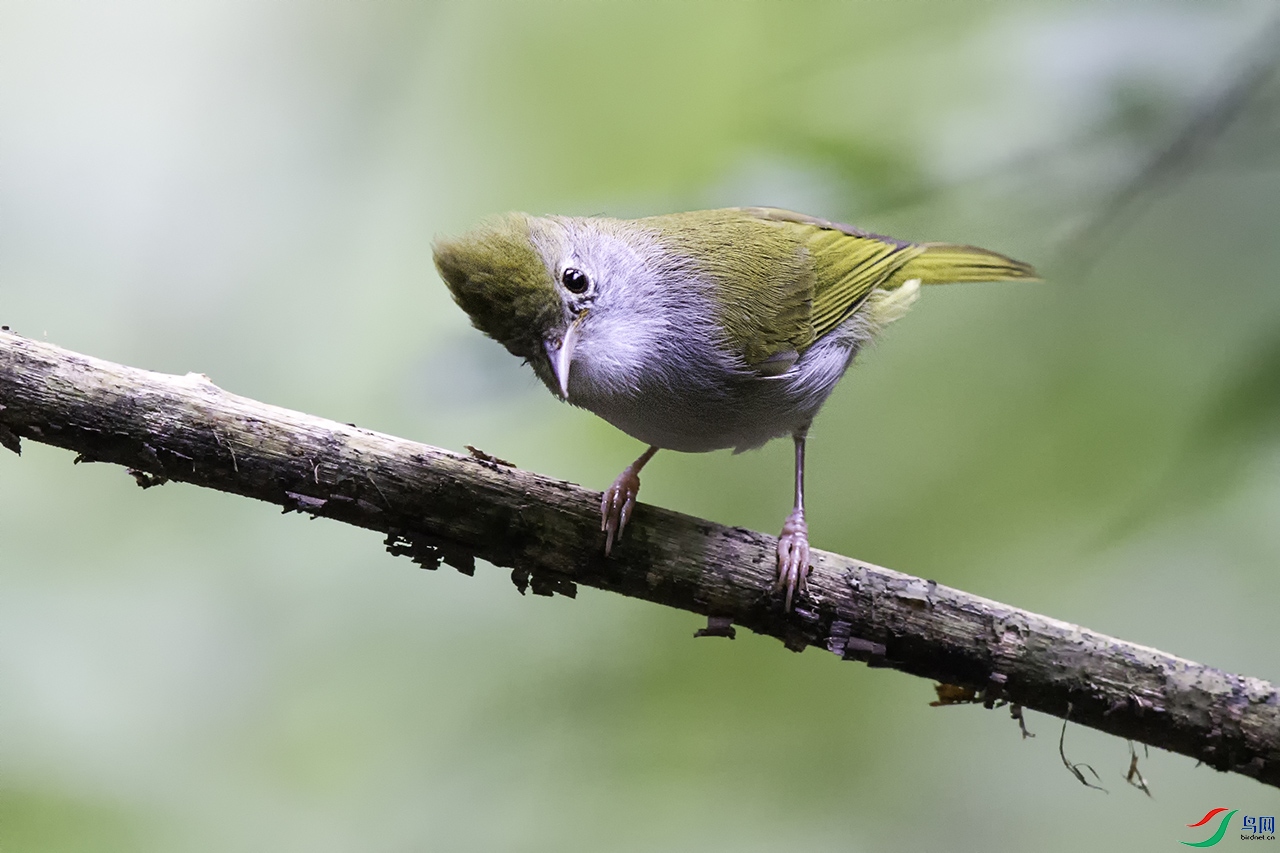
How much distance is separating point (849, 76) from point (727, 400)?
1.52 m

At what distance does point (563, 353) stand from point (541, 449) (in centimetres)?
139

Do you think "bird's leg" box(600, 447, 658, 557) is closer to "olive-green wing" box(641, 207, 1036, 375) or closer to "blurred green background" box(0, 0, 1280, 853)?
"olive-green wing" box(641, 207, 1036, 375)

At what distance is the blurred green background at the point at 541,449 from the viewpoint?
2.78 m

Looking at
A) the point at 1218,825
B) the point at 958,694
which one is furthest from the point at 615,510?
the point at 1218,825

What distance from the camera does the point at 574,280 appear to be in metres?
2.04

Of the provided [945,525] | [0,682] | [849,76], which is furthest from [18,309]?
[945,525]

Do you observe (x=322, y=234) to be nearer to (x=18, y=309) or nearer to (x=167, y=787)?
(x=18, y=309)

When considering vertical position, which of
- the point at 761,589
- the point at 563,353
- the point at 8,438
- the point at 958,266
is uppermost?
the point at 958,266

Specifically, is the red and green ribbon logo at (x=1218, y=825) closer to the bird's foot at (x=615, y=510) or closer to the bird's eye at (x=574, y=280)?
the bird's foot at (x=615, y=510)

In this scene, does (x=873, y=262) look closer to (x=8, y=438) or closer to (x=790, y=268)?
(x=790, y=268)

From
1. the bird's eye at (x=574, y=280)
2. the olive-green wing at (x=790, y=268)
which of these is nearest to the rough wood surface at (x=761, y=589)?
the bird's eye at (x=574, y=280)

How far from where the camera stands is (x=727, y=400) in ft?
7.37

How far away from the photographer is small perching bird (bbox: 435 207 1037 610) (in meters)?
1.94

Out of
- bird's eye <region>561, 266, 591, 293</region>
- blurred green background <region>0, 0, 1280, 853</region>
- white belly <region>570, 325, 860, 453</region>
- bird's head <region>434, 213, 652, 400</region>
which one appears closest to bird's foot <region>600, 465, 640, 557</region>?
white belly <region>570, 325, 860, 453</region>
